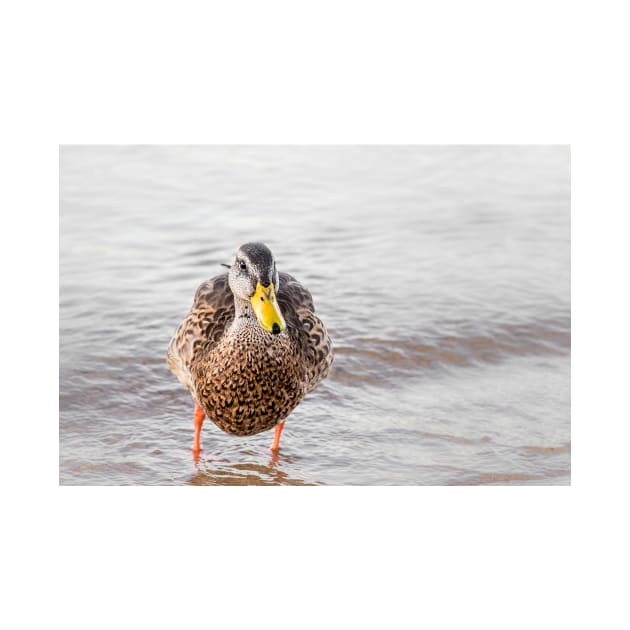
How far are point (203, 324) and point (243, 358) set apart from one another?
385mm

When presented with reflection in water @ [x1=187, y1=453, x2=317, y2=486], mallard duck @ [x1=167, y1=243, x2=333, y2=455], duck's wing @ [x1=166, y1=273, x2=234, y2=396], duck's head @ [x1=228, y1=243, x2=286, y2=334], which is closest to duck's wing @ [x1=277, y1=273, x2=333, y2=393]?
mallard duck @ [x1=167, y1=243, x2=333, y2=455]

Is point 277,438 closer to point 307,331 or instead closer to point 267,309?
point 307,331

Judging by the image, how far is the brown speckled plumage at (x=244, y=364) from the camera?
4344 mm

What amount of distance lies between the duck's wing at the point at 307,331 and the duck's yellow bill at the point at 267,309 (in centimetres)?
61

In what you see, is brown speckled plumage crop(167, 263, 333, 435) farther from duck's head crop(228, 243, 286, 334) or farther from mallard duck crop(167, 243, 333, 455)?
duck's head crop(228, 243, 286, 334)

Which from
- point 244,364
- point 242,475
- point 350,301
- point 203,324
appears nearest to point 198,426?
point 242,475

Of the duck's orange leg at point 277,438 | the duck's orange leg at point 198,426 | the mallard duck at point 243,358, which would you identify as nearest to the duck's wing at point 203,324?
the mallard duck at point 243,358

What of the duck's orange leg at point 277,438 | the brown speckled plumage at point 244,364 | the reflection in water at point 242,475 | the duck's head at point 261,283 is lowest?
the reflection in water at point 242,475

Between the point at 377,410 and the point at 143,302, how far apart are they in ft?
6.07

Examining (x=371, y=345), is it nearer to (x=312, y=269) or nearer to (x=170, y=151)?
(x=312, y=269)

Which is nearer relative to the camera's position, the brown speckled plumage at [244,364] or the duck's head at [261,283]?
the duck's head at [261,283]

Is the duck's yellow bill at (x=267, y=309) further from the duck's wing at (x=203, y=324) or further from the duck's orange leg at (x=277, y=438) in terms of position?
the duck's orange leg at (x=277, y=438)

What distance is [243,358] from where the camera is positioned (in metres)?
4.34

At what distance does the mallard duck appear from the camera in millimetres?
4340
